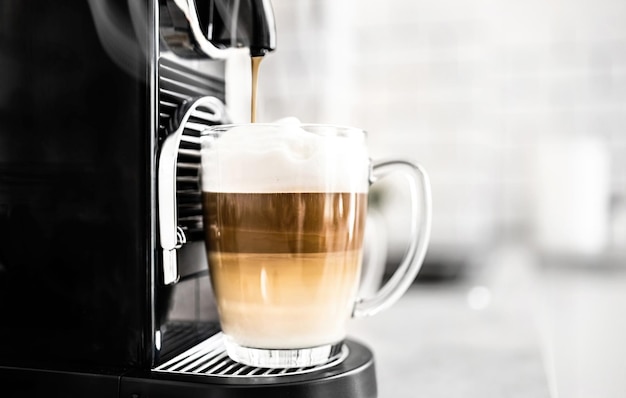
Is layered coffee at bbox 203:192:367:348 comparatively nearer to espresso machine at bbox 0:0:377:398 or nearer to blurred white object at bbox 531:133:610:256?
espresso machine at bbox 0:0:377:398

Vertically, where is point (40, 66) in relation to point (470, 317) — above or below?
above

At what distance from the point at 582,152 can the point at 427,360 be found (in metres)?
0.99

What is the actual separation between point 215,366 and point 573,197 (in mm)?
1208

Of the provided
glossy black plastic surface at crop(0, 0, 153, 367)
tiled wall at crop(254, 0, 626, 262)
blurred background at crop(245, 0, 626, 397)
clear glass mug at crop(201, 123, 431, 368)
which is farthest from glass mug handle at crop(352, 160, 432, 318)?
tiled wall at crop(254, 0, 626, 262)

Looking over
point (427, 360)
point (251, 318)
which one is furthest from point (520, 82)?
point (251, 318)

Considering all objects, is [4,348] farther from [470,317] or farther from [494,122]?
[494,122]

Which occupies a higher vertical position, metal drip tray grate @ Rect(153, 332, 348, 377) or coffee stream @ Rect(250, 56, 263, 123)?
coffee stream @ Rect(250, 56, 263, 123)

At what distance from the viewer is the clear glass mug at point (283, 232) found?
427 millimetres

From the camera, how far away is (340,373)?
0.43m

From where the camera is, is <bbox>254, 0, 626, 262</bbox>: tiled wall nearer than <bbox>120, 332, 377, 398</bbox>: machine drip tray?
No

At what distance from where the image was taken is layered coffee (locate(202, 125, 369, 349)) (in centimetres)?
43

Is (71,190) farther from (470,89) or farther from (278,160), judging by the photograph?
(470,89)

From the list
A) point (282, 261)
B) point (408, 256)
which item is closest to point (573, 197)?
point (408, 256)

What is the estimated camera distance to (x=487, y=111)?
1.66 meters
